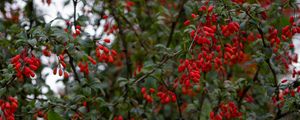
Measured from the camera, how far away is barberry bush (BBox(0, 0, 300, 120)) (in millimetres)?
3004

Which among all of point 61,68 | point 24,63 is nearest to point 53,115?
point 61,68

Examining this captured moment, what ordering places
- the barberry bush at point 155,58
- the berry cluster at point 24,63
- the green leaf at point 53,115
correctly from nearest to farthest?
the berry cluster at point 24,63 → the barberry bush at point 155,58 → the green leaf at point 53,115

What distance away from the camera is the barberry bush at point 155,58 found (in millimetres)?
3004

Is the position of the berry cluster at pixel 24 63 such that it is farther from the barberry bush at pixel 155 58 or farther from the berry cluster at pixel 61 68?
the berry cluster at pixel 61 68

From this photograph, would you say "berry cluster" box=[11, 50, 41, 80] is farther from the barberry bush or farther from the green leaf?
the green leaf

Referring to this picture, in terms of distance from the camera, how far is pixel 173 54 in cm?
325

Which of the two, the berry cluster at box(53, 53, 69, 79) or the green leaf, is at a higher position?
the berry cluster at box(53, 53, 69, 79)

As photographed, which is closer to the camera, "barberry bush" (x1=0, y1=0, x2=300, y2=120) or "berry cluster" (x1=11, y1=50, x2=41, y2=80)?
"berry cluster" (x1=11, y1=50, x2=41, y2=80)

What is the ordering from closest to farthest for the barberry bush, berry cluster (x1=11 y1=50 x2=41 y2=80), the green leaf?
berry cluster (x1=11 y1=50 x2=41 y2=80)
the barberry bush
the green leaf

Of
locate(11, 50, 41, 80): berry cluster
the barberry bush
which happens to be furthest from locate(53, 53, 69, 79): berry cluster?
locate(11, 50, 41, 80): berry cluster

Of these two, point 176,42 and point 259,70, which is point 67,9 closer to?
point 176,42

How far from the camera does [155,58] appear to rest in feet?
14.1

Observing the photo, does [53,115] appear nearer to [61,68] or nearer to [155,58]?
[61,68]

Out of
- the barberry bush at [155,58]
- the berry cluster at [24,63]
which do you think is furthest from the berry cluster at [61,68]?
the berry cluster at [24,63]
